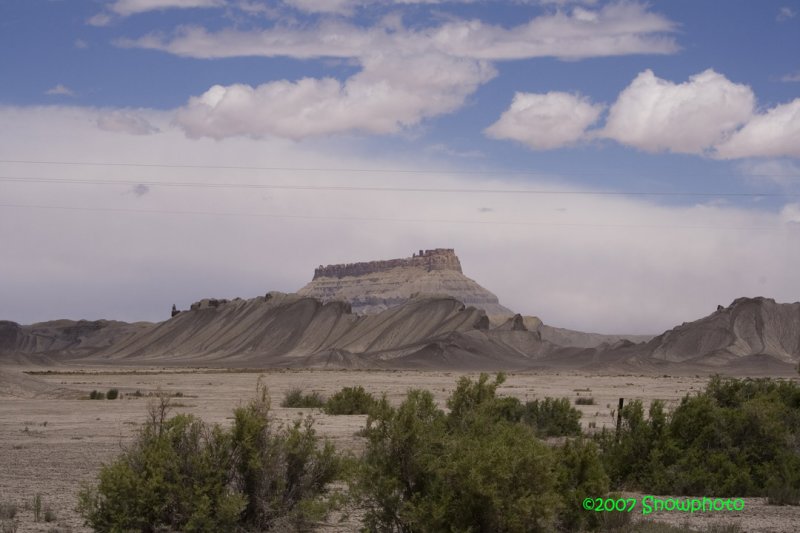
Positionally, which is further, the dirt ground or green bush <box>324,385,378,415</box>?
green bush <box>324,385,378,415</box>

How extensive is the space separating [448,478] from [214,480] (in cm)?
333

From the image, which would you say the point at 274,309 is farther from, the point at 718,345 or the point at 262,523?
the point at 262,523

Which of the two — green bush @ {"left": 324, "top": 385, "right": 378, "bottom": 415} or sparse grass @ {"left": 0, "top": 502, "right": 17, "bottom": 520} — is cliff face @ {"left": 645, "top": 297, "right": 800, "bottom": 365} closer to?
green bush @ {"left": 324, "top": 385, "right": 378, "bottom": 415}

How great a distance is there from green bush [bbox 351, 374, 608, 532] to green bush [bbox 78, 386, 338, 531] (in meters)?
1.04

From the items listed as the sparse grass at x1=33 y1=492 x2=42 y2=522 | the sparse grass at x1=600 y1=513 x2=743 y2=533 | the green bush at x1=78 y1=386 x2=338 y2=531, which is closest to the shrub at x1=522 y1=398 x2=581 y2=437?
the sparse grass at x1=600 y1=513 x2=743 y2=533

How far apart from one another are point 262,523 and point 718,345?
472ft

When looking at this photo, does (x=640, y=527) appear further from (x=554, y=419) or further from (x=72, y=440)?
(x=72, y=440)

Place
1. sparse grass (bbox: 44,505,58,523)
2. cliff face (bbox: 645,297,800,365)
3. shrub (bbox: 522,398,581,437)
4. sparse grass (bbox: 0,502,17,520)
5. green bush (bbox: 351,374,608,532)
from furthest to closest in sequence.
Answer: cliff face (bbox: 645,297,800,365)
shrub (bbox: 522,398,581,437)
sparse grass (bbox: 0,502,17,520)
sparse grass (bbox: 44,505,58,523)
green bush (bbox: 351,374,608,532)

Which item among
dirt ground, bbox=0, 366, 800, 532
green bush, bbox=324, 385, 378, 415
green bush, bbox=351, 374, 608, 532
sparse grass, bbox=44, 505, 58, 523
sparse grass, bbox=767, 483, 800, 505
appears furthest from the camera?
green bush, bbox=324, 385, 378, 415

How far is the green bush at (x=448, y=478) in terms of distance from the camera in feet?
42.6

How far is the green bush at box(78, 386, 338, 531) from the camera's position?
45.2ft

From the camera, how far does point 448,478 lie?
13.4m

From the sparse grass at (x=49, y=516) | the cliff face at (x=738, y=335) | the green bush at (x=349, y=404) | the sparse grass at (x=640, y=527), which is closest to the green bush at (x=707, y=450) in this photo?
the sparse grass at (x=640, y=527)

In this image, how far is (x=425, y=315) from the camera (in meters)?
179
